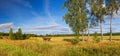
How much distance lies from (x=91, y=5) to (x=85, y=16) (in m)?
3.04

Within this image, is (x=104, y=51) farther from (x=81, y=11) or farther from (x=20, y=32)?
(x=20, y=32)

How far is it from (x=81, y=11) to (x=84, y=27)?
3.92 meters

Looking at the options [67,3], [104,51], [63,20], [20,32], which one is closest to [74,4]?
[67,3]

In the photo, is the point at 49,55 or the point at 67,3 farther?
the point at 67,3

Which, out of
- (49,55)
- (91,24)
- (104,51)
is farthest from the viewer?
(91,24)

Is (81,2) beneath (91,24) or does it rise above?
above

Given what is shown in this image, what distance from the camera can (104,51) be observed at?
1090 centimetres

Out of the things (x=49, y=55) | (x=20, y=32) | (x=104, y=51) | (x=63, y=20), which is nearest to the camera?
(x=49, y=55)

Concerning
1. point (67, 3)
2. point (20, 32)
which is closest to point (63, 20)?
point (67, 3)

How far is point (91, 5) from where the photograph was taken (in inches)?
1886

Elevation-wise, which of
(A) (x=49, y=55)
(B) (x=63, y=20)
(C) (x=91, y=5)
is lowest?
(A) (x=49, y=55)

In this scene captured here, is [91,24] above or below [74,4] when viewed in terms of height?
below

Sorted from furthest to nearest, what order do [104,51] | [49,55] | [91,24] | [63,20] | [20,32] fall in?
[20,32]
[91,24]
[63,20]
[104,51]
[49,55]

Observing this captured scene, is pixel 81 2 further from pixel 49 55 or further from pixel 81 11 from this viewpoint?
pixel 49 55
